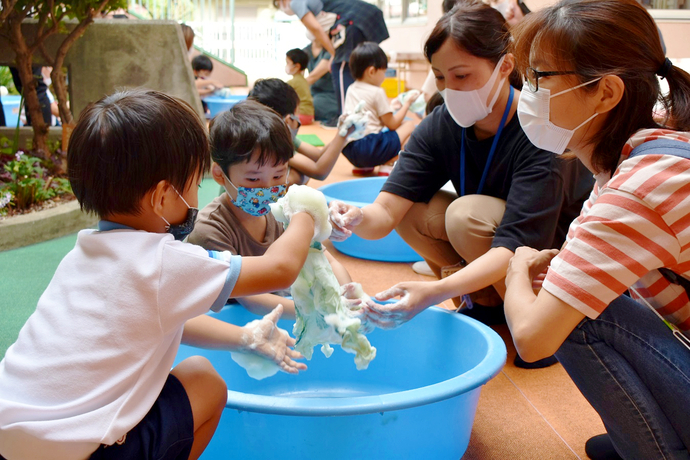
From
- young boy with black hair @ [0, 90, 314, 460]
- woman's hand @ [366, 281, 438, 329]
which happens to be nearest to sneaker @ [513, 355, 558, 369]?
woman's hand @ [366, 281, 438, 329]

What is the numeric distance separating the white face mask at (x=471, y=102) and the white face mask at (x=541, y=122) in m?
0.43

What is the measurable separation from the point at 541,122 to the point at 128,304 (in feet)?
2.87

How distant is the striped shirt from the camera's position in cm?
97

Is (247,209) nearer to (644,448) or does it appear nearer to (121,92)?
(121,92)

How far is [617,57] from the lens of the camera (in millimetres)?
1110

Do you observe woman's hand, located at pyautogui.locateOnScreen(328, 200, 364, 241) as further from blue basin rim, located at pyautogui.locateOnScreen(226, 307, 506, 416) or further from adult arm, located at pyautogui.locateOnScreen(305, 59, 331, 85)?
adult arm, located at pyautogui.locateOnScreen(305, 59, 331, 85)

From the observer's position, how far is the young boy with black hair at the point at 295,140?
2.69 meters

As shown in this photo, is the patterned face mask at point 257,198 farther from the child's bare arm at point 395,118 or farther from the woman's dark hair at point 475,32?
the child's bare arm at point 395,118

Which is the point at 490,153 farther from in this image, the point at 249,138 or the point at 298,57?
the point at 298,57

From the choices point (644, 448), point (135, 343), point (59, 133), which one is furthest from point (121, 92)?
point (59, 133)

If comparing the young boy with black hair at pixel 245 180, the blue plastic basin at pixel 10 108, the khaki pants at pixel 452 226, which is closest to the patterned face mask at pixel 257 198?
the young boy with black hair at pixel 245 180

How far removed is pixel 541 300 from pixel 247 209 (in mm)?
873

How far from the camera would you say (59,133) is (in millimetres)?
3875

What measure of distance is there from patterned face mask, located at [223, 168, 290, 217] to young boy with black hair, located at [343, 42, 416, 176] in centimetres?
249
